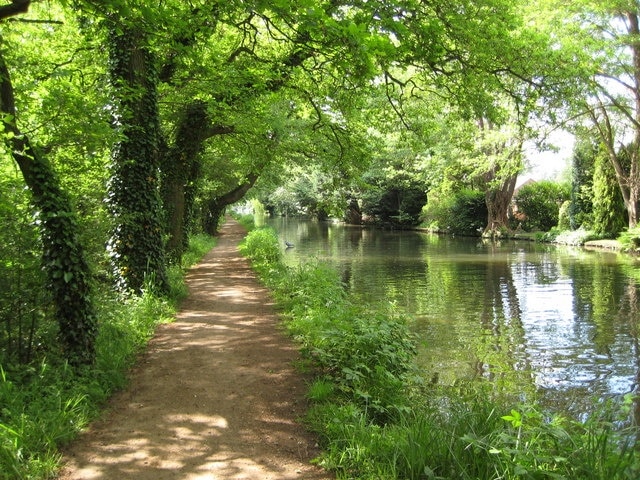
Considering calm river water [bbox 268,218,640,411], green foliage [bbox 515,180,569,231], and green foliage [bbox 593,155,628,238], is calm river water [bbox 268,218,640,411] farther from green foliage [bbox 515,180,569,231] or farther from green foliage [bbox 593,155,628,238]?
green foliage [bbox 515,180,569,231]

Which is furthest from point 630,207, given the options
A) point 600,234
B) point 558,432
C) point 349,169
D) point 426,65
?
point 558,432

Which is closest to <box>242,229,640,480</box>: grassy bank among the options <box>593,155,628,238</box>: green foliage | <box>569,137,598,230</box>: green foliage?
<box>593,155,628,238</box>: green foliage

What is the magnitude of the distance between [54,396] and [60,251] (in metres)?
1.55

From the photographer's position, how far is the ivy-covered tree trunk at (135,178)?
30.6ft

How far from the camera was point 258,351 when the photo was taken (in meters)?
7.19

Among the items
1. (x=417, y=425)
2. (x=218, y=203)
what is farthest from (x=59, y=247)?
(x=218, y=203)

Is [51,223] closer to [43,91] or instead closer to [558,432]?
A: [43,91]

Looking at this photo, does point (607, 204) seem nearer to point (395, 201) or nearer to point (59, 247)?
point (395, 201)

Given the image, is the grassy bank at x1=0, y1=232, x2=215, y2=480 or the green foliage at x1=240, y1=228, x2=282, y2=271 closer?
the grassy bank at x1=0, y1=232, x2=215, y2=480

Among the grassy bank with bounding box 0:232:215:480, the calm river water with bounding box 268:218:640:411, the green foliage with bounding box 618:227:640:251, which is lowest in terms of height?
the calm river water with bounding box 268:218:640:411

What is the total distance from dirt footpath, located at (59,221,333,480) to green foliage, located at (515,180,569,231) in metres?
32.3

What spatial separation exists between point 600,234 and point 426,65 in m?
23.0

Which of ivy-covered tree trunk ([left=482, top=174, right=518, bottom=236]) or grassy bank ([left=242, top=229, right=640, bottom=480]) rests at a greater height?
ivy-covered tree trunk ([left=482, top=174, right=518, bottom=236])

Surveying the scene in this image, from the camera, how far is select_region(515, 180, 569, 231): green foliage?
3603 centimetres
